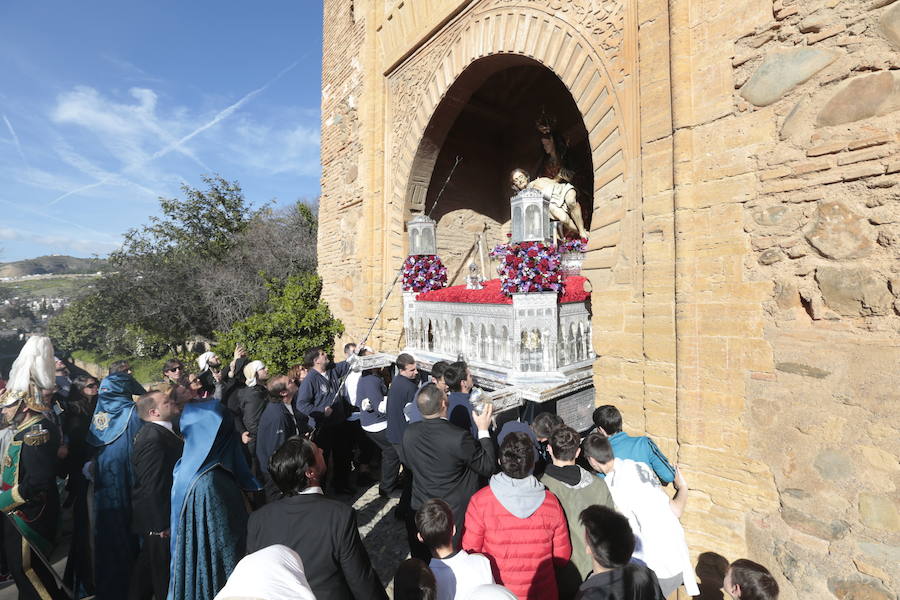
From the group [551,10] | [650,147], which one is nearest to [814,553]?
[650,147]

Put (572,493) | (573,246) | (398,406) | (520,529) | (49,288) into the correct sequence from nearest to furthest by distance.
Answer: (520,529), (572,493), (398,406), (573,246), (49,288)

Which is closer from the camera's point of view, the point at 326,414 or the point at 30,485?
the point at 30,485

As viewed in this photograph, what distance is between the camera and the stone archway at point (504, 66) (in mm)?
3795

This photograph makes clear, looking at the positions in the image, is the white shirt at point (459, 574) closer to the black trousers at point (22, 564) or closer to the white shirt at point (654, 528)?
the white shirt at point (654, 528)

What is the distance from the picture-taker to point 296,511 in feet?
5.94

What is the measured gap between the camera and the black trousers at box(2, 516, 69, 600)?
2.75 m

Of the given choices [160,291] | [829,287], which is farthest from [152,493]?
[160,291]

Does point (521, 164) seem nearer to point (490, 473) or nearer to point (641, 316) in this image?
point (641, 316)

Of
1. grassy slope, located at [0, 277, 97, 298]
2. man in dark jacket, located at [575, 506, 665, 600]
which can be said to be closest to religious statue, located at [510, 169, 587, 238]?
man in dark jacket, located at [575, 506, 665, 600]

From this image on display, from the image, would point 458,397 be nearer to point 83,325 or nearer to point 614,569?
point 614,569

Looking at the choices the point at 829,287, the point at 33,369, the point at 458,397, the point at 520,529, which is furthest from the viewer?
the point at 458,397

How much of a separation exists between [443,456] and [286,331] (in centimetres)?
631

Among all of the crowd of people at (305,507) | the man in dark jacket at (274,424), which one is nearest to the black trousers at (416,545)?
the crowd of people at (305,507)

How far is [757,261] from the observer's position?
287 centimetres
